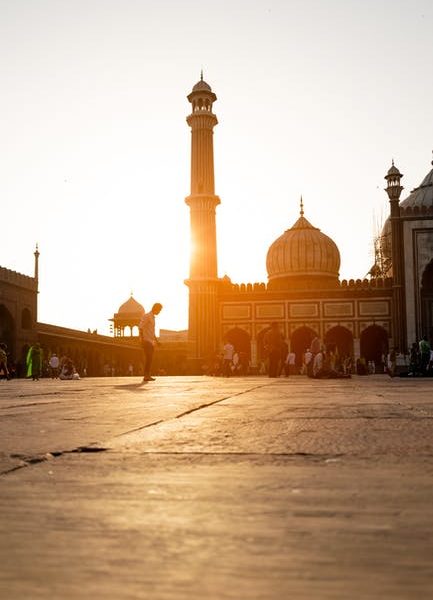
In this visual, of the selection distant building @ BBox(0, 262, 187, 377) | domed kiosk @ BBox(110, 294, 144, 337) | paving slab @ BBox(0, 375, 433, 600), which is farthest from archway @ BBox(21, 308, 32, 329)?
paving slab @ BBox(0, 375, 433, 600)

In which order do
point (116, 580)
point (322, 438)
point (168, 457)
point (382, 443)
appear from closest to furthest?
point (116, 580), point (168, 457), point (382, 443), point (322, 438)

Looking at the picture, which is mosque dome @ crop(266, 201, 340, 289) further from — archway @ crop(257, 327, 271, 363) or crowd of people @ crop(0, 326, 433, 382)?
crowd of people @ crop(0, 326, 433, 382)

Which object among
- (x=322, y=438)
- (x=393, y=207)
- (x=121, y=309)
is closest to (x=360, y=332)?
(x=393, y=207)

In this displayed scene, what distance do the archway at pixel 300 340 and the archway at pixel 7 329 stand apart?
10.1 m

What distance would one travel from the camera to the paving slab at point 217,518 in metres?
0.60

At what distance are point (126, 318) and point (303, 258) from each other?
18290 millimetres

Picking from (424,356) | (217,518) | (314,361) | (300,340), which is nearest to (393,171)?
(300,340)

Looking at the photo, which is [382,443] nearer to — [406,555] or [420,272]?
[406,555]

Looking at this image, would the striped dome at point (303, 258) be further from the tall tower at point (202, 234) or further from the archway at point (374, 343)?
the tall tower at point (202, 234)

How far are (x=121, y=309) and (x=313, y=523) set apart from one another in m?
45.9

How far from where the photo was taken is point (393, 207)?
2647 cm

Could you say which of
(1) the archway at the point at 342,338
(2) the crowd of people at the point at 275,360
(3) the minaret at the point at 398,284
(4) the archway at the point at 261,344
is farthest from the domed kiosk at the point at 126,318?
(3) the minaret at the point at 398,284

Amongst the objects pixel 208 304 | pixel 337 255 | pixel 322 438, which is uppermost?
pixel 337 255

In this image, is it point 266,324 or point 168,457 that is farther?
point 266,324
